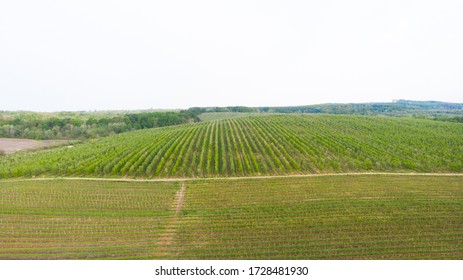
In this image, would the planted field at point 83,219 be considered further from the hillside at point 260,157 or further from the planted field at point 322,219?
the hillside at point 260,157

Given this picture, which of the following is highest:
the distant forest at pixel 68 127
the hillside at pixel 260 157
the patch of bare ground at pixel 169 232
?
the distant forest at pixel 68 127

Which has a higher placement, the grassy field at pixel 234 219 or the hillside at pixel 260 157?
the hillside at pixel 260 157

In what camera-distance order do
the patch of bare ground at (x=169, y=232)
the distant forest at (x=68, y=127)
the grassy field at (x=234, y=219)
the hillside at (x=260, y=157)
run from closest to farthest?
the patch of bare ground at (x=169, y=232) → the grassy field at (x=234, y=219) → the hillside at (x=260, y=157) → the distant forest at (x=68, y=127)

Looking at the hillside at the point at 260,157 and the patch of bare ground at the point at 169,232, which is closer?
the patch of bare ground at the point at 169,232

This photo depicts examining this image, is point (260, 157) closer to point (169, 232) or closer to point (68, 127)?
point (169, 232)

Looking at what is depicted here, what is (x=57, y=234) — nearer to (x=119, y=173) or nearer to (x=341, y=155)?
(x=119, y=173)

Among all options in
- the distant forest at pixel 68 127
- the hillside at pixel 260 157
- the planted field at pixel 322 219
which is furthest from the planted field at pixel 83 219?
the distant forest at pixel 68 127

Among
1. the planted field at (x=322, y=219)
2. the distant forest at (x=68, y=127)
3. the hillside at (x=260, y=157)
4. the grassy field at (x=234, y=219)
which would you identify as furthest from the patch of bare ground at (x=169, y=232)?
the distant forest at (x=68, y=127)

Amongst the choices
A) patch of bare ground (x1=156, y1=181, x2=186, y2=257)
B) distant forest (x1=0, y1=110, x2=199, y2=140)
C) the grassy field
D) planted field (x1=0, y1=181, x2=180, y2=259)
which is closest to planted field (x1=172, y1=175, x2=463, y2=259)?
the grassy field

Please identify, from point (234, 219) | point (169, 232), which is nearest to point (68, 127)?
point (169, 232)

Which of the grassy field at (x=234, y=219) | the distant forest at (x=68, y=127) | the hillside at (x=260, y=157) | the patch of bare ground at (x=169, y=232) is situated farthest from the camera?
the distant forest at (x=68, y=127)
